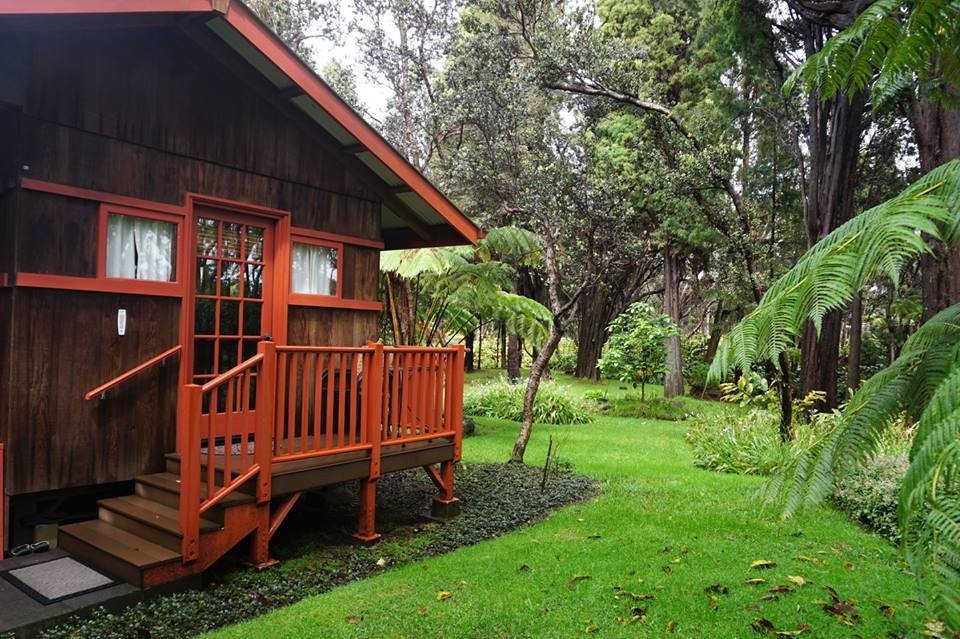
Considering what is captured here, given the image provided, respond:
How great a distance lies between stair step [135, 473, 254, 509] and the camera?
4429 mm

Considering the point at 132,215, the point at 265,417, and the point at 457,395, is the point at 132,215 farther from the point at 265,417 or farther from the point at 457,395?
the point at 457,395

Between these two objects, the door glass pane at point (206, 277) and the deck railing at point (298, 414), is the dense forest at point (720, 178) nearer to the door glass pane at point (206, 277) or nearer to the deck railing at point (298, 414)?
the deck railing at point (298, 414)

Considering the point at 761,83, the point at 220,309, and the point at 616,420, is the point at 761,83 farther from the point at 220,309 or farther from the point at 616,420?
the point at 220,309

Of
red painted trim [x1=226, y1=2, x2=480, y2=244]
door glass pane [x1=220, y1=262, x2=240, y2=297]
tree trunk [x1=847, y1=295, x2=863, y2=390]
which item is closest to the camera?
red painted trim [x1=226, y1=2, x2=480, y2=244]

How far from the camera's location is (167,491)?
480 centimetres

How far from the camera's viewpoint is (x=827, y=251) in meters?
1.48

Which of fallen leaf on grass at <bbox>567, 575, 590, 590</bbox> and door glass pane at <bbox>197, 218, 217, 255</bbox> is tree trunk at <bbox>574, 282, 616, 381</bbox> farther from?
fallen leaf on grass at <bbox>567, 575, 590, 590</bbox>

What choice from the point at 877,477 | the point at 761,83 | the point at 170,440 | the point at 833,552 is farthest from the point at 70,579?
the point at 761,83

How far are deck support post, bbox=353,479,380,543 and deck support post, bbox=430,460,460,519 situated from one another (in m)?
0.84

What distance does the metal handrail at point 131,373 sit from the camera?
4.82 m

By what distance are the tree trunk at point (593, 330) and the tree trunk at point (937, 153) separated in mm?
15160

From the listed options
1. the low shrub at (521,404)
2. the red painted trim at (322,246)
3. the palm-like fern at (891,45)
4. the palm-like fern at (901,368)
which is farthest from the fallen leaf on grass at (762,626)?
the low shrub at (521,404)

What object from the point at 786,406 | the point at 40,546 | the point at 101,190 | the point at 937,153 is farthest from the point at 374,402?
the point at 937,153

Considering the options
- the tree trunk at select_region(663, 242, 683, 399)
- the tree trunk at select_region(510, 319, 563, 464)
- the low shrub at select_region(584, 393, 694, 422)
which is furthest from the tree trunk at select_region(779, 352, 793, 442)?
the tree trunk at select_region(663, 242, 683, 399)
